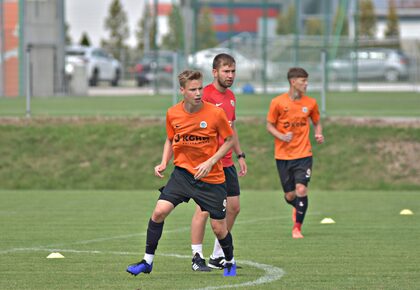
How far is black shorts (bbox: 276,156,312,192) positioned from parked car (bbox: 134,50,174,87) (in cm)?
2409

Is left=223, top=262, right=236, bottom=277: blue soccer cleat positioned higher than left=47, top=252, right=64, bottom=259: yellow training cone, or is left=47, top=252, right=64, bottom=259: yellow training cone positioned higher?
left=223, top=262, right=236, bottom=277: blue soccer cleat

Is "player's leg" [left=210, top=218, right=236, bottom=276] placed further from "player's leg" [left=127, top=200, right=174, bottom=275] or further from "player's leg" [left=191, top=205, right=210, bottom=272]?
"player's leg" [left=127, top=200, right=174, bottom=275]

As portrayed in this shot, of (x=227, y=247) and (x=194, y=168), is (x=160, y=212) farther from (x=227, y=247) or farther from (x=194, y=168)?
(x=227, y=247)

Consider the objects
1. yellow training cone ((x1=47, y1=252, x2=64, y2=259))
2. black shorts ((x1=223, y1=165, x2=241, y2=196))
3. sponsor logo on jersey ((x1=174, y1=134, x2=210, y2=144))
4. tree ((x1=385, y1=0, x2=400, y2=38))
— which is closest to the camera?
sponsor logo on jersey ((x1=174, y1=134, x2=210, y2=144))

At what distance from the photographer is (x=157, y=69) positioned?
124 ft

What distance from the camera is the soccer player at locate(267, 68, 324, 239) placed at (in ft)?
42.2

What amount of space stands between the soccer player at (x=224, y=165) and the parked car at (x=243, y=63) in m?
23.7

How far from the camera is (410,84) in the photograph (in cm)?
4141

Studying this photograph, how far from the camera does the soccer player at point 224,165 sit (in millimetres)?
9578

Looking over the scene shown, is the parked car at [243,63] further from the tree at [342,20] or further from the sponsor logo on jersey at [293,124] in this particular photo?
the sponsor logo on jersey at [293,124]

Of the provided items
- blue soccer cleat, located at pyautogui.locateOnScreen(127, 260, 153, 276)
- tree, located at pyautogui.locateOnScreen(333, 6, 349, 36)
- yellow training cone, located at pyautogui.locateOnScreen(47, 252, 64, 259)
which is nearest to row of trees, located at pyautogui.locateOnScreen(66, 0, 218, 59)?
tree, located at pyautogui.locateOnScreen(333, 6, 349, 36)

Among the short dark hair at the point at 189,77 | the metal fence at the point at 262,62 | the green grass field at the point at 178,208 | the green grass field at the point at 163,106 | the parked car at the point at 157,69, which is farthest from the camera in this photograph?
the parked car at the point at 157,69

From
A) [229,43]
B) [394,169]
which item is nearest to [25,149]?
[394,169]

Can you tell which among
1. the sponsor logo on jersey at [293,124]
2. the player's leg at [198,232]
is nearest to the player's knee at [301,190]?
the sponsor logo on jersey at [293,124]
